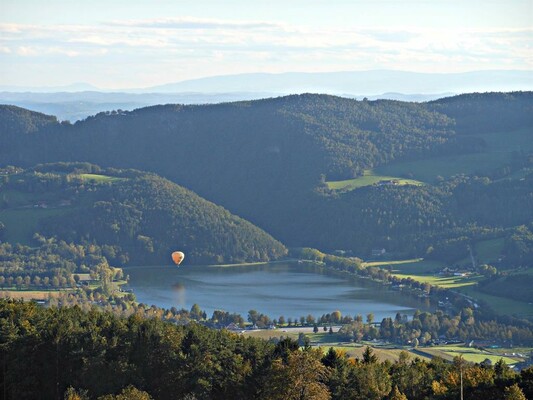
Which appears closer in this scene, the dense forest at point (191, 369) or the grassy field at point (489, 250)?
the dense forest at point (191, 369)

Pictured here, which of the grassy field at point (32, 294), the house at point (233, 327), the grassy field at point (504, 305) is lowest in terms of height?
the house at point (233, 327)

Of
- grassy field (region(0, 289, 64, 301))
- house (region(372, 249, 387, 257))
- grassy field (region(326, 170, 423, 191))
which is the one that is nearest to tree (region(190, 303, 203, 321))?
grassy field (region(0, 289, 64, 301))

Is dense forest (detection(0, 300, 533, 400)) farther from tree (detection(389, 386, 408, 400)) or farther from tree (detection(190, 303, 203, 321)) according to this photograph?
tree (detection(190, 303, 203, 321))

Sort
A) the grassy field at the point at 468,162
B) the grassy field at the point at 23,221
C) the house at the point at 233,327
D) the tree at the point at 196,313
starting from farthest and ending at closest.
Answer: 1. the grassy field at the point at 468,162
2. the grassy field at the point at 23,221
3. the tree at the point at 196,313
4. the house at the point at 233,327

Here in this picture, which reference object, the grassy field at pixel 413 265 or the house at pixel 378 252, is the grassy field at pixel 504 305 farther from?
the house at pixel 378 252

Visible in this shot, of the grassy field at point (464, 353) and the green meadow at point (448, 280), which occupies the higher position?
the green meadow at point (448, 280)

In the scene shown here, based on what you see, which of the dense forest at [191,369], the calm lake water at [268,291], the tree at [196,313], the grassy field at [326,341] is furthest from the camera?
the calm lake water at [268,291]

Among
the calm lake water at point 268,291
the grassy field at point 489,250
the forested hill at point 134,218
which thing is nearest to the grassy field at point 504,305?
the calm lake water at point 268,291
